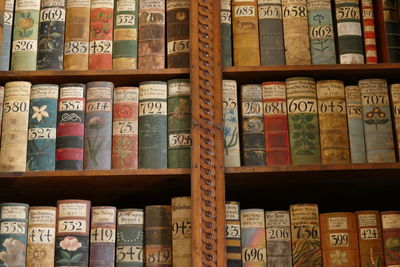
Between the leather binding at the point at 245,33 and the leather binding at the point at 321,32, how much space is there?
0.49 ft

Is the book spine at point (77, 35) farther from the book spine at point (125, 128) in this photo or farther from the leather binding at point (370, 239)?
the leather binding at point (370, 239)

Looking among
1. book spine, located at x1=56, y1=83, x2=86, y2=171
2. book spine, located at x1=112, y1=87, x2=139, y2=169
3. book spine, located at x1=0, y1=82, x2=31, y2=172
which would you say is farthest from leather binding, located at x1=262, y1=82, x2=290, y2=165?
book spine, located at x1=0, y1=82, x2=31, y2=172

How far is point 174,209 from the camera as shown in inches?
71.9

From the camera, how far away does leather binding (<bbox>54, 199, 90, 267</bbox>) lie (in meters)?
1.79

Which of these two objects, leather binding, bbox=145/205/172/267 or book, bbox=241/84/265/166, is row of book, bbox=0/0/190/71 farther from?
leather binding, bbox=145/205/172/267

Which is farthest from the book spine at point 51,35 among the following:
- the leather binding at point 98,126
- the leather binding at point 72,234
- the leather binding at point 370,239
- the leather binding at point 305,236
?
the leather binding at point 370,239

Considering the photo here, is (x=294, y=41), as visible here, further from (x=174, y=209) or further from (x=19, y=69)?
(x=19, y=69)

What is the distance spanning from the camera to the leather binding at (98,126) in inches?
73.8

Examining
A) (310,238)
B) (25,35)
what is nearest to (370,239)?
(310,238)

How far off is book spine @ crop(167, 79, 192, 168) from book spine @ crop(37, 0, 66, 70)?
319 mm

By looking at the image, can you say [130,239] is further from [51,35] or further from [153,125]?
[51,35]

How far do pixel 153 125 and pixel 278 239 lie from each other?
0.44 metres

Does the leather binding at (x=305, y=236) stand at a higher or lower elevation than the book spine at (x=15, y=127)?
lower

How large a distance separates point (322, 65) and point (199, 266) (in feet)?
2.05
